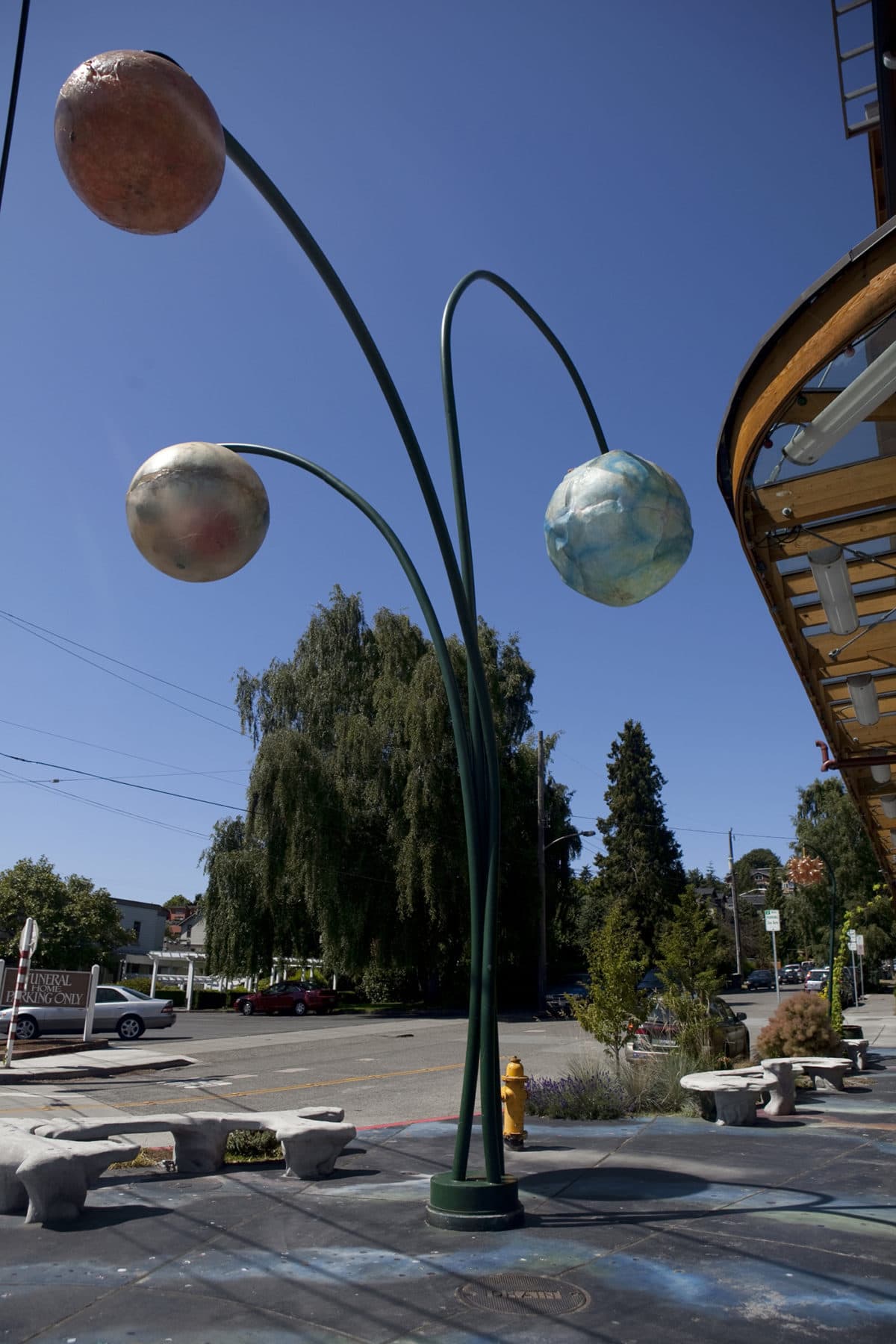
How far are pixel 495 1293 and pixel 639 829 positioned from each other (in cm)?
5549

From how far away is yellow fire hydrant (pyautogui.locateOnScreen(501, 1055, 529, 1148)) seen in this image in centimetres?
906

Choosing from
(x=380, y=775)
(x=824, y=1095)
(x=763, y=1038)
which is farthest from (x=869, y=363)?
(x=380, y=775)

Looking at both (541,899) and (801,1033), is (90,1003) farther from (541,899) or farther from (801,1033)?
(541,899)

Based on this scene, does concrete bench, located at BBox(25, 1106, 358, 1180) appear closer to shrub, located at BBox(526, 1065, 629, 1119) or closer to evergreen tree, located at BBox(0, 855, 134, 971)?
shrub, located at BBox(526, 1065, 629, 1119)

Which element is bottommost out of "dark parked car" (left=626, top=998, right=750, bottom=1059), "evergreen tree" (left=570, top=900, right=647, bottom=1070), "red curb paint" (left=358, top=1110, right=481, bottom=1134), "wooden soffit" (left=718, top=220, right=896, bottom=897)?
"red curb paint" (left=358, top=1110, right=481, bottom=1134)

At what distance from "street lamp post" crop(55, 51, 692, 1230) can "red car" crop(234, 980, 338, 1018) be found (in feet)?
96.6

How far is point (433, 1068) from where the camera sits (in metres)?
17.8

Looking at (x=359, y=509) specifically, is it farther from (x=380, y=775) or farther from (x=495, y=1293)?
(x=380, y=775)

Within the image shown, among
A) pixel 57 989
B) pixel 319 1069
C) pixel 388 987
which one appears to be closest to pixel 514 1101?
pixel 319 1069

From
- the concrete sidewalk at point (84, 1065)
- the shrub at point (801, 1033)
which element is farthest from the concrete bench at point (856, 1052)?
the concrete sidewalk at point (84, 1065)

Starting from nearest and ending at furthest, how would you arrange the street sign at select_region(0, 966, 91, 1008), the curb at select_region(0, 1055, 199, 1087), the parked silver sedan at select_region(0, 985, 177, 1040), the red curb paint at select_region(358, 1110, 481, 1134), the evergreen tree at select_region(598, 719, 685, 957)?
1. the red curb paint at select_region(358, 1110, 481, 1134)
2. the curb at select_region(0, 1055, 199, 1087)
3. the street sign at select_region(0, 966, 91, 1008)
4. the parked silver sedan at select_region(0, 985, 177, 1040)
5. the evergreen tree at select_region(598, 719, 685, 957)

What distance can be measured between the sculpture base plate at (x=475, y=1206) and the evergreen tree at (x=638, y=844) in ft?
163

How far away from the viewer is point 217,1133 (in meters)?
8.20

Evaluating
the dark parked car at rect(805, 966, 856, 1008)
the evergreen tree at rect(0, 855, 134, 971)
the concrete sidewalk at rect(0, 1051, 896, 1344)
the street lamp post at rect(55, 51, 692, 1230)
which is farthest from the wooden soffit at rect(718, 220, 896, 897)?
the evergreen tree at rect(0, 855, 134, 971)
